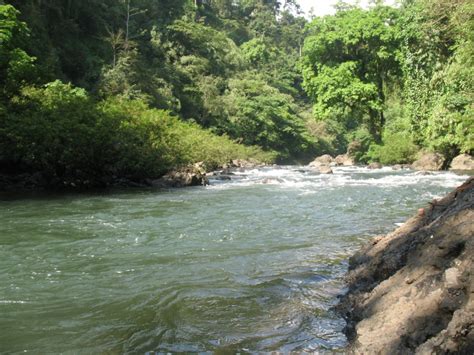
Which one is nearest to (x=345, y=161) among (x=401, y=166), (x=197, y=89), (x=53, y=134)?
(x=401, y=166)

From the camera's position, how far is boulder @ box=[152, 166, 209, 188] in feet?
56.6

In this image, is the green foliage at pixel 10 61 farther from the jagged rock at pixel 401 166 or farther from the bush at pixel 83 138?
the jagged rock at pixel 401 166

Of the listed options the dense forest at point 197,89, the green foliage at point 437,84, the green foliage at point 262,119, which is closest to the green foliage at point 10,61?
the dense forest at point 197,89

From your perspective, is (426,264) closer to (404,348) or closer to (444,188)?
(404,348)

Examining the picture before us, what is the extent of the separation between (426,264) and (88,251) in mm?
5007

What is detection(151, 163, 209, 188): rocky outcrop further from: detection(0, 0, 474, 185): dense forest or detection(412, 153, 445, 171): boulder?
detection(412, 153, 445, 171): boulder

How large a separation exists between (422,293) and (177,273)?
326 centimetres

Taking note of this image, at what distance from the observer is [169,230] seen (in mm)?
8562

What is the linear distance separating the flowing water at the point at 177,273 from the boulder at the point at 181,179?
17.6ft

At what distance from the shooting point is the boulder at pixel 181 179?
17266mm

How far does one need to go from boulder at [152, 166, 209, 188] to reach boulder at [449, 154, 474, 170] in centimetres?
1372

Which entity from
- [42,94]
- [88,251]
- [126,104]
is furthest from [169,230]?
[126,104]

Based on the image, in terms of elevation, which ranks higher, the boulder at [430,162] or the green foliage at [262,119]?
the green foliage at [262,119]

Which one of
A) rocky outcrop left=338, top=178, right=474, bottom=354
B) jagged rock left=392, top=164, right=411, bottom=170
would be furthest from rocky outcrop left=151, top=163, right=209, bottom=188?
jagged rock left=392, top=164, right=411, bottom=170
